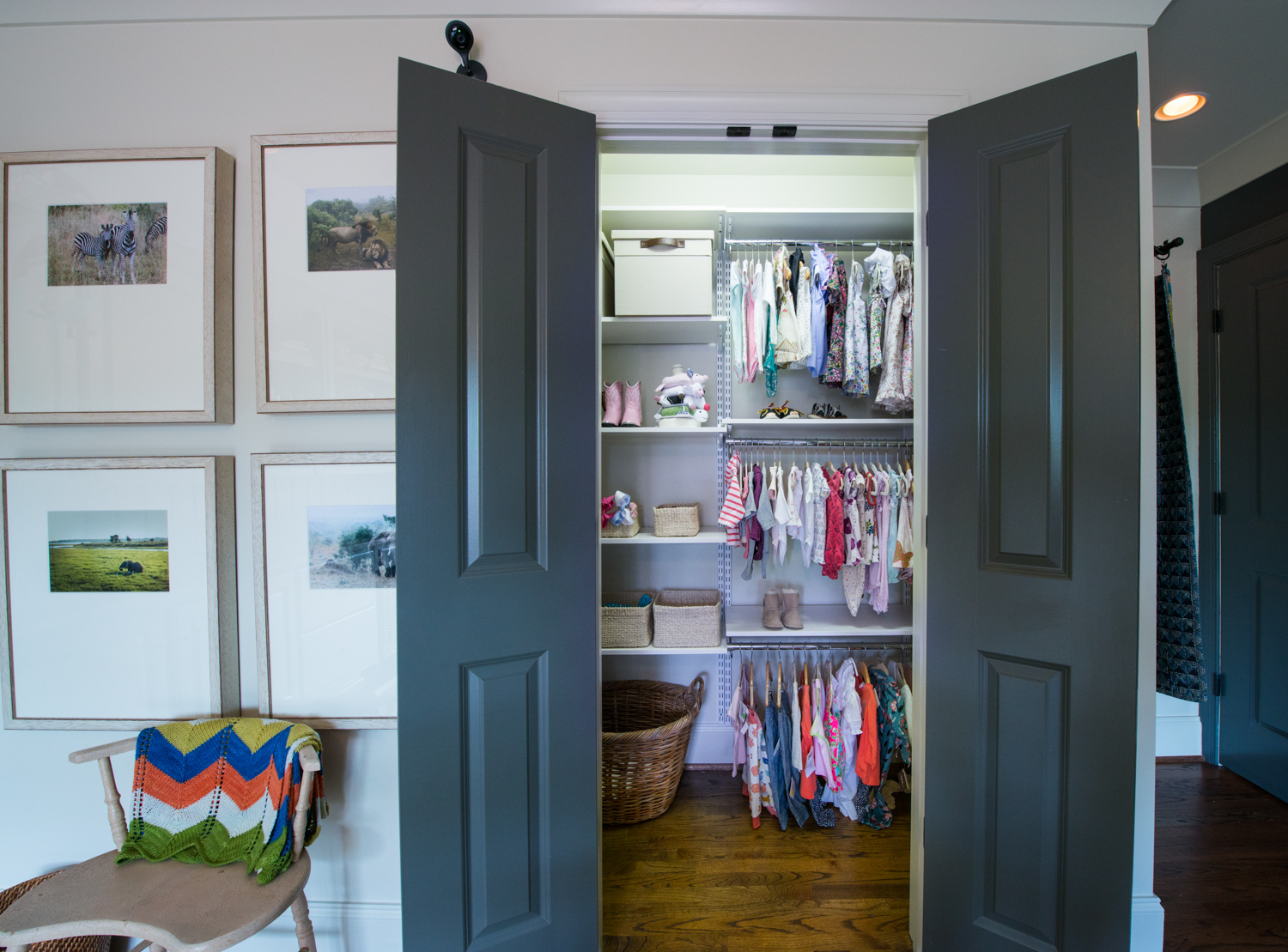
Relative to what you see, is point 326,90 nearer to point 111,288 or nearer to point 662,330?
point 111,288

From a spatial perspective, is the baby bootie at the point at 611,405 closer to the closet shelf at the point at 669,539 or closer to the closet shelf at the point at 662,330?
the closet shelf at the point at 662,330

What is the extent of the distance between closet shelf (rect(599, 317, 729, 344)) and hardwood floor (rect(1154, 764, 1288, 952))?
2.48 m

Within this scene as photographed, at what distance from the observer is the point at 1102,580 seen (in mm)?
1159

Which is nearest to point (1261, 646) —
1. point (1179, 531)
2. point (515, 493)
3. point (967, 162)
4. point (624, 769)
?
Result: point (1179, 531)

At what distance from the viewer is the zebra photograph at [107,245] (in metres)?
1.39

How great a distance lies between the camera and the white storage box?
2.12 m

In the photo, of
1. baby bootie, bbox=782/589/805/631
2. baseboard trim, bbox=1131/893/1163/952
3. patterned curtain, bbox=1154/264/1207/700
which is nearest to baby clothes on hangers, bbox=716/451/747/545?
A: baby bootie, bbox=782/589/805/631

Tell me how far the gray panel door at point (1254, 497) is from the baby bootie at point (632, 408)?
259 centimetres

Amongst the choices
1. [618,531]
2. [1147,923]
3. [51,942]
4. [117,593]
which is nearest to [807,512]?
[618,531]

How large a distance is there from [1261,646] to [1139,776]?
154 cm

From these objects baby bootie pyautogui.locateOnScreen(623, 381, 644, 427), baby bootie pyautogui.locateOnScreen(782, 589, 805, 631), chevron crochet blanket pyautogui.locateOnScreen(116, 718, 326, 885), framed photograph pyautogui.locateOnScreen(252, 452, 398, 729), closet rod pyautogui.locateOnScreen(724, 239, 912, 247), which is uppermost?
closet rod pyautogui.locateOnScreen(724, 239, 912, 247)

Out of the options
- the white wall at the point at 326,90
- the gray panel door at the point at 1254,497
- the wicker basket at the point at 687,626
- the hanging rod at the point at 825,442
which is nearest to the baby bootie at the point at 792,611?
the wicker basket at the point at 687,626

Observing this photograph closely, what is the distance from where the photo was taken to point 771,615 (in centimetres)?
222

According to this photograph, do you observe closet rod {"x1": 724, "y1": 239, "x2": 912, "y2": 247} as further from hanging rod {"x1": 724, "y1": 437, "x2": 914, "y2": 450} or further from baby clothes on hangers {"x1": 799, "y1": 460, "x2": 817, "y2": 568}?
baby clothes on hangers {"x1": 799, "y1": 460, "x2": 817, "y2": 568}
